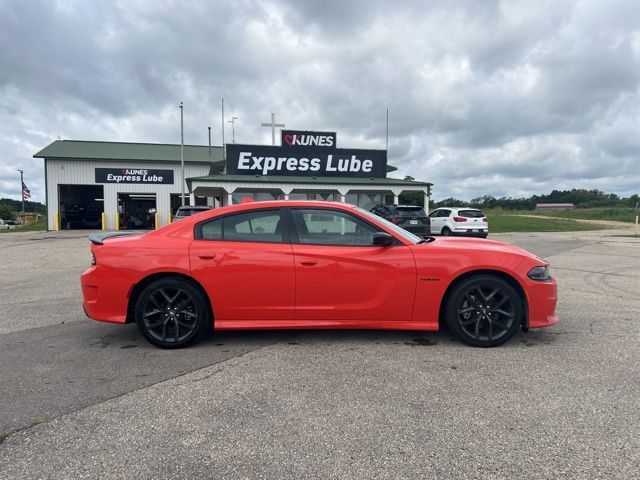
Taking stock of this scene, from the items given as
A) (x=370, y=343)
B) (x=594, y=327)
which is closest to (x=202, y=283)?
(x=370, y=343)

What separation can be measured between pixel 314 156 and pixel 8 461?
23419 millimetres

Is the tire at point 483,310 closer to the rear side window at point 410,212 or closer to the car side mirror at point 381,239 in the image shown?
the car side mirror at point 381,239

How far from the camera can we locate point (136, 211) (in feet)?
111

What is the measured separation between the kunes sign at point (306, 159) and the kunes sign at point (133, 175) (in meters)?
8.93

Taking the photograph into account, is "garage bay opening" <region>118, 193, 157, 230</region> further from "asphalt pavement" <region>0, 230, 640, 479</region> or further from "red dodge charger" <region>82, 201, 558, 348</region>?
"red dodge charger" <region>82, 201, 558, 348</region>

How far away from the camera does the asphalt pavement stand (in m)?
2.36

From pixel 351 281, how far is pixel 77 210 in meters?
32.8

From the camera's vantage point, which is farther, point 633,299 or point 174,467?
point 633,299

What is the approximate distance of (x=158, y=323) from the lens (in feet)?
13.9

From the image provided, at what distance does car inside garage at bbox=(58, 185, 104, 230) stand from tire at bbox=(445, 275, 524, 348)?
3180cm

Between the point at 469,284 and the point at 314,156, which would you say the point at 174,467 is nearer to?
the point at 469,284

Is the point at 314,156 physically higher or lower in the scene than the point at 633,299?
higher

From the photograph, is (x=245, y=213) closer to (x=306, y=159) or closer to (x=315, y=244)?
(x=315, y=244)

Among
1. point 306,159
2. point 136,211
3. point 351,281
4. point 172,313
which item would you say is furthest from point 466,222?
point 136,211
